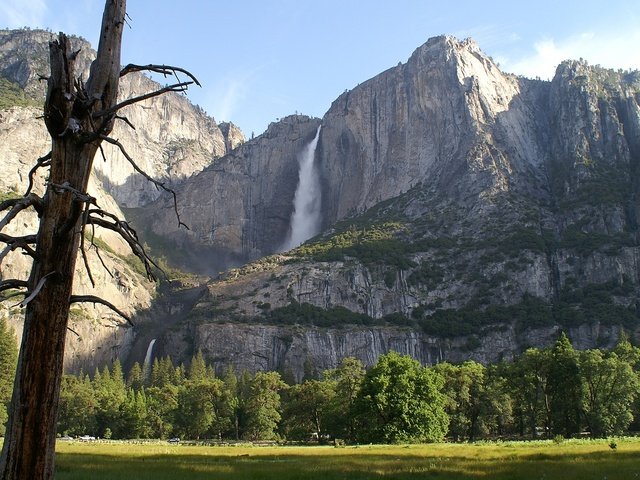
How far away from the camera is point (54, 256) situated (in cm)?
752

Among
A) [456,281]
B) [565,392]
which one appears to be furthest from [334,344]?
[565,392]

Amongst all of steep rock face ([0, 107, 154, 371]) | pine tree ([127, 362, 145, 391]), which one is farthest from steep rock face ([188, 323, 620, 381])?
steep rock face ([0, 107, 154, 371])

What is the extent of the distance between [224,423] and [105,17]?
88463 millimetres

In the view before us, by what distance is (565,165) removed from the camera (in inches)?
7830

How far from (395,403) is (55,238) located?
50.0 metres

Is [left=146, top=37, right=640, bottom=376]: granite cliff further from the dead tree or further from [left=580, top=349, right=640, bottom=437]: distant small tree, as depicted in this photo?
the dead tree

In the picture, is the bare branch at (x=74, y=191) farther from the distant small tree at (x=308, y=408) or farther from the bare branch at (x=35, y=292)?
the distant small tree at (x=308, y=408)

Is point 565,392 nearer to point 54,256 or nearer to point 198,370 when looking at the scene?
point 54,256

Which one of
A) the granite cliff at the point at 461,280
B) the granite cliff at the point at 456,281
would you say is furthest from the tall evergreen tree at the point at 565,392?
the granite cliff at the point at 456,281

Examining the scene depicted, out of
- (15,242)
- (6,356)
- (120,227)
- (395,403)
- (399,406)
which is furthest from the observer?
(6,356)

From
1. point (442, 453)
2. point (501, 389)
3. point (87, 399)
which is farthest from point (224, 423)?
point (442, 453)

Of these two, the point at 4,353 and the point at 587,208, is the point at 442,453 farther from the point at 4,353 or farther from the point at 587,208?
the point at 587,208

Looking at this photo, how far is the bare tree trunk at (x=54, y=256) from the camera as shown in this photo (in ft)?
23.1

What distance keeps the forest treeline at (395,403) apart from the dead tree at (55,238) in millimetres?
48496
